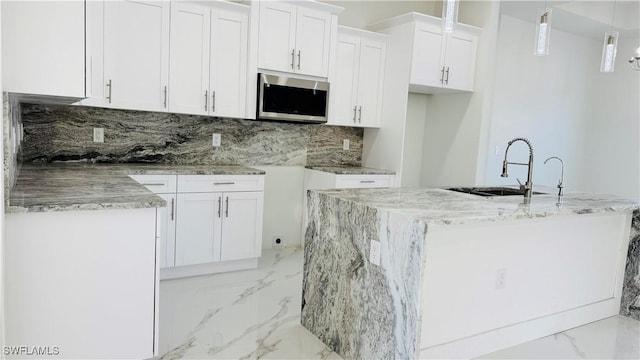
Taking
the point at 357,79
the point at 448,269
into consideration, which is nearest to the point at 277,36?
the point at 357,79

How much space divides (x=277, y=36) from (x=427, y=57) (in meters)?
1.54

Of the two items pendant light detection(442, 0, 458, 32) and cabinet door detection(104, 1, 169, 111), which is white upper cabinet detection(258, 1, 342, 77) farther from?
pendant light detection(442, 0, 458, 32)

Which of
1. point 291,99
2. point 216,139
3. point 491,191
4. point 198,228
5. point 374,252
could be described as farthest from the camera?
point 216,139

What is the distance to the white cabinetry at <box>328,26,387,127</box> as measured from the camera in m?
4.55

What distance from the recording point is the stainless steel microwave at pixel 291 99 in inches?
158

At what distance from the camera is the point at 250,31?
394cm

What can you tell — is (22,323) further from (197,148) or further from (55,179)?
(197,148)

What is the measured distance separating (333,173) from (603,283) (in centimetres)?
230

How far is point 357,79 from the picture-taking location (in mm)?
4688

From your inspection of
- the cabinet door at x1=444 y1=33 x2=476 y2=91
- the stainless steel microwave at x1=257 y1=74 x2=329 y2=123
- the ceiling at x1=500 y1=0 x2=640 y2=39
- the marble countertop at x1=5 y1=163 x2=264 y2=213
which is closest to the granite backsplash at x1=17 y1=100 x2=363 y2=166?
the marble countertop at x1=5 y1=163 x2=264 y2=213

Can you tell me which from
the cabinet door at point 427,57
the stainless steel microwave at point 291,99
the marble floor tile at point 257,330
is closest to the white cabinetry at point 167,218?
the marble floor tile at point 257,330

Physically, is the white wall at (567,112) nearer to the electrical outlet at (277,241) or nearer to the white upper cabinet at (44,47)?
the electrical outlet at (277,241)

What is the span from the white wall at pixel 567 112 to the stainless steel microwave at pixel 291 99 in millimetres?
2346

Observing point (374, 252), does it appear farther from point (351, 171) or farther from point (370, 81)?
point (370, 81)
